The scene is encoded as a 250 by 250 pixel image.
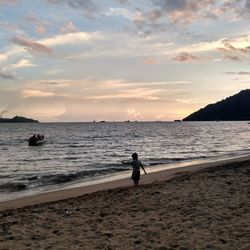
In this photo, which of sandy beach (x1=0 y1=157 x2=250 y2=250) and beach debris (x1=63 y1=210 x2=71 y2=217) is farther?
beach debris (x1=63 y1=210 x2=71 y2=217)

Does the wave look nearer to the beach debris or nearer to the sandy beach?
the sandy beach

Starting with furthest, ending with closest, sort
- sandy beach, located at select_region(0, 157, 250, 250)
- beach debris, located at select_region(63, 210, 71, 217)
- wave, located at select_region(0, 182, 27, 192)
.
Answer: wave, located at select_region(0, 182, 27, 192)
beach debris, located at select_region(63, 210, 71, 217)
sandy beach, located at select_region(0, 157, 250, 250)

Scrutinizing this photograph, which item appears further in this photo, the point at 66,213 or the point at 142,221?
the point at 66,213

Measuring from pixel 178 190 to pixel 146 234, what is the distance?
5856 millimetres

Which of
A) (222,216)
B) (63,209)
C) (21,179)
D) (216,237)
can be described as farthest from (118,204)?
(21,179)

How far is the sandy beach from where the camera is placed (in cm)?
888

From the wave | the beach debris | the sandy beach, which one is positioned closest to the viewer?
the sandy beach

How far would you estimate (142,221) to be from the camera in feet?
34.9

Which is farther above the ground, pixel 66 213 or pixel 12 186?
pixel 66 213

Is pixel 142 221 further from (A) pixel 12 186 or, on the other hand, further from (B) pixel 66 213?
(A) pixel 12 186

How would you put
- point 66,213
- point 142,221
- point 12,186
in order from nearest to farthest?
point 142,221 → point 66,213 → point 12,186

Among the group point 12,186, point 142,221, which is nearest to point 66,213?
point 142,221

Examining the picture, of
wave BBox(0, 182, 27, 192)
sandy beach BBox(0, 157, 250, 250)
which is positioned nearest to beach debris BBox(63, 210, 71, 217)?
sandy beach BBox(0, 157, 250, 250)

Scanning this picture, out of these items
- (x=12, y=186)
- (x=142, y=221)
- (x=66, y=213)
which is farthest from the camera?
(x=12, y=186)
